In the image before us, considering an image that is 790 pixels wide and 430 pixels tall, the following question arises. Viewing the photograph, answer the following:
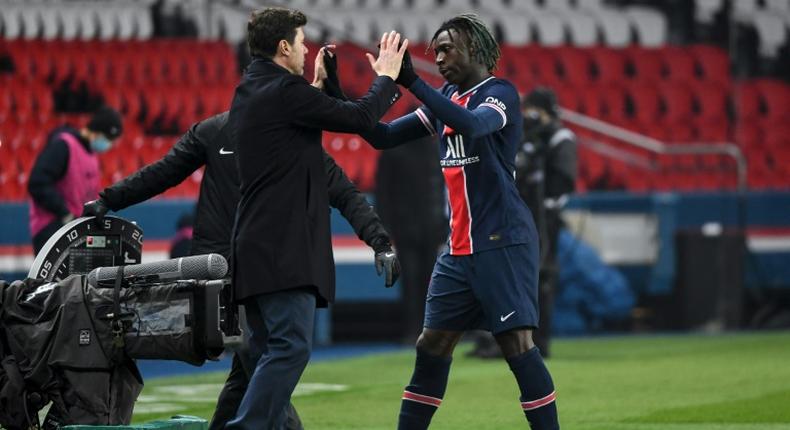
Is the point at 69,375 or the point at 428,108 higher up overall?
the point at 428,108

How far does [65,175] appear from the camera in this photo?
1095 centimetres

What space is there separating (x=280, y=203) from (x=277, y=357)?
0.61 meters

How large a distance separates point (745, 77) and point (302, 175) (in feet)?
47.3

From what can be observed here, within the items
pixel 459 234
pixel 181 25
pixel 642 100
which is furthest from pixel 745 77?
pixel 459 234

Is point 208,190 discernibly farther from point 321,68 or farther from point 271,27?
point 271,27

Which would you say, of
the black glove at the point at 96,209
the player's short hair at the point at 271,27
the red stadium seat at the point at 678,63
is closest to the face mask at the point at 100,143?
the black glove at the point at 96,209

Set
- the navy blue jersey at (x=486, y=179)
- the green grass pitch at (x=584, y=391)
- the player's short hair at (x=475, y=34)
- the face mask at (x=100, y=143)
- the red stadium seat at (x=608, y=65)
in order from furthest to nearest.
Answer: the red stadium seat at (x=608, y=65) → the face mask at (x=100, y=143) → the green grass pitch at (x=584, y=391) → the player's short hair at (x=475, y=34) → the navy blue jersey at (x=486, y=179)

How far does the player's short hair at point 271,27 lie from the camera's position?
6.01m

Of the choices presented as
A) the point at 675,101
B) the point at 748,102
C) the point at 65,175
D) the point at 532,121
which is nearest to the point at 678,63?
the point at 675,101

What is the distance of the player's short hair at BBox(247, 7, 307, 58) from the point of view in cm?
601

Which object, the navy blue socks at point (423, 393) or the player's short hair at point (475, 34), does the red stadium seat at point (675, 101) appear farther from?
the navy blue socks at point (423, 393)

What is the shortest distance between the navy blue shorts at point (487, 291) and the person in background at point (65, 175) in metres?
4.82

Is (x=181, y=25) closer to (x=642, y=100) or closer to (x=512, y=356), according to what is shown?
(x=642, y=100)

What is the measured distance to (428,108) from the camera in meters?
6.40
